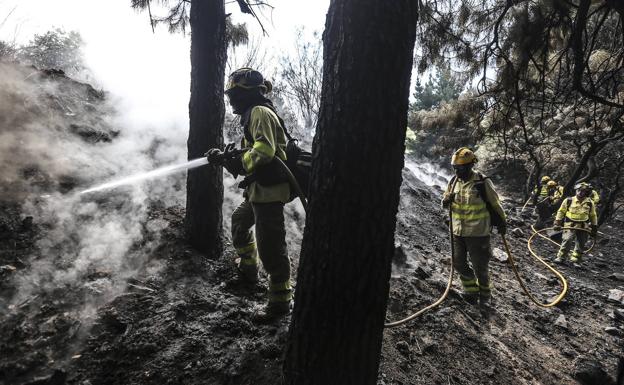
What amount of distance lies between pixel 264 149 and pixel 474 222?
2.93 meters

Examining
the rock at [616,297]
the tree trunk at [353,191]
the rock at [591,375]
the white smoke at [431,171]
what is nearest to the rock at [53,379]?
the tree trunk at [353,191]

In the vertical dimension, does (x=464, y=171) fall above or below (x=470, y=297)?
above

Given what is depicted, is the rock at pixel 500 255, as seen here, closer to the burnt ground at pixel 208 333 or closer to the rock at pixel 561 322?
the burnt ground at pixel 208 333

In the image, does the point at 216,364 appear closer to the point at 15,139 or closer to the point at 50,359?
the point at 50,359

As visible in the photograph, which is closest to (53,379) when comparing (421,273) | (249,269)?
(249,269)

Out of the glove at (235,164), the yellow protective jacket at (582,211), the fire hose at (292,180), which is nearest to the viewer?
the fire hose at (292,180)

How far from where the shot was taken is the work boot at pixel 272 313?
247cm

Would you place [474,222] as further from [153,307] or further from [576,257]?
[576,257]

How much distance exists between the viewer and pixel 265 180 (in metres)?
2.54

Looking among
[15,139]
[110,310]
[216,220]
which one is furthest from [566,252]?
[15,139]

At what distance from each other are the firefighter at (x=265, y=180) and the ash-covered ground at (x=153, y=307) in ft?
0.93

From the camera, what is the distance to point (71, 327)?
2.06m

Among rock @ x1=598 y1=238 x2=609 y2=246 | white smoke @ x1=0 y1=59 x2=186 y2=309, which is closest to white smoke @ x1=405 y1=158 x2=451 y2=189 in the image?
rock @ x1=598 y1=238 x2=609 y2=246

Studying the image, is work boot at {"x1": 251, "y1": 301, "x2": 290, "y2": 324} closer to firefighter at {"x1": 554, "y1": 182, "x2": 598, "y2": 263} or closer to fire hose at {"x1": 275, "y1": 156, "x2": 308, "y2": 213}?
fire hose at {"x1": 275, "y1": 156, "x2": 308, "y2": 213}
